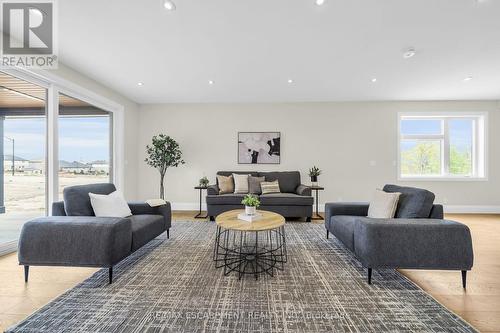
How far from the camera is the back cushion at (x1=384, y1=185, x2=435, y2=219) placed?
2.35m

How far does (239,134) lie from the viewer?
5492 millimetres

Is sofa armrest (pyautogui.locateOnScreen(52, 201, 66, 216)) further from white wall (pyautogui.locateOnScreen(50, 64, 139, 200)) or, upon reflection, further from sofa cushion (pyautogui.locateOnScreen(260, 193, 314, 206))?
sofa cushion (pyautogui.locateOnScreen(260, 193, 314, 206))

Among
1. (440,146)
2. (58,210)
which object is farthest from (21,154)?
(440,146)

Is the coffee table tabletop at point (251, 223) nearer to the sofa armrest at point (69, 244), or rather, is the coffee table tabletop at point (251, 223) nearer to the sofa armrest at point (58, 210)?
the sofa armrest at point (69, 244)

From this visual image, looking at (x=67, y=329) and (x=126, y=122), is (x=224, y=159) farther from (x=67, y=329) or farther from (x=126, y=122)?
(x=67, y=329)

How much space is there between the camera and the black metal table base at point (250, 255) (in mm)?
2381

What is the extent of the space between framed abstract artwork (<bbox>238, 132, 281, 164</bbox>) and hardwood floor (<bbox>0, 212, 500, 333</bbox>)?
3.54 metres

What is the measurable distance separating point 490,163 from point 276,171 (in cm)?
486

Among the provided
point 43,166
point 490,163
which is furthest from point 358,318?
point 490,163

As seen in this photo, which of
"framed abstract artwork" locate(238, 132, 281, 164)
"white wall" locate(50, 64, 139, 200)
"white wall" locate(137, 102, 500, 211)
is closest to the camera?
"white wall" locate(50, 64, 139, 200)

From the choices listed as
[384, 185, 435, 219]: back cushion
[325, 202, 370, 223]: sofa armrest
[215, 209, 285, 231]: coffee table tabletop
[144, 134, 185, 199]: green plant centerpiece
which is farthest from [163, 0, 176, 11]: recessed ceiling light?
[144, 134, 185, 199]: green plant centerpiece

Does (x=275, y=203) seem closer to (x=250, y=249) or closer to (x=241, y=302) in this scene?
(x=250, y=249)

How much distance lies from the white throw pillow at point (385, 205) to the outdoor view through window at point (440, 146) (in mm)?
3374

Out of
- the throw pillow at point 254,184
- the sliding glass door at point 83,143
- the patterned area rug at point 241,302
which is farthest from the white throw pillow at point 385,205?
the sliding glass door at point 83,143
